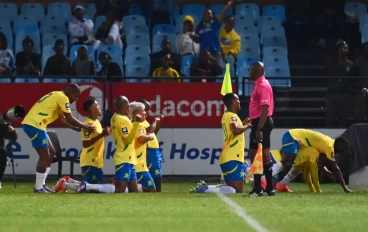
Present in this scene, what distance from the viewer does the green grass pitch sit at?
10812 millimetres

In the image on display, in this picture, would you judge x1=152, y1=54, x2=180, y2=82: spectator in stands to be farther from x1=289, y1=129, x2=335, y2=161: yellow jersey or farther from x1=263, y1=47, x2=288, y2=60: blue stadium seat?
x1=289, y1=129, x2=335, y2=161: yellow jersey

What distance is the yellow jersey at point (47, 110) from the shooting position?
720 inches

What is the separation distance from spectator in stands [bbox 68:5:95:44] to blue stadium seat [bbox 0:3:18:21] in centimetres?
208

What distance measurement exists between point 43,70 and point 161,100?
3172 millimetres

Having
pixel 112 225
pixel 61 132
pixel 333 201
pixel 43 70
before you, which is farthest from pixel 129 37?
pixel 112 225

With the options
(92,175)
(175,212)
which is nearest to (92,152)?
(92,175)

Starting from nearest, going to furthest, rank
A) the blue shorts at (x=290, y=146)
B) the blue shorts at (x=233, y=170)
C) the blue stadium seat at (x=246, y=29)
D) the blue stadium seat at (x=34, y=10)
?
the blue shorts at (x=233, y=170) → the blue shorts at (x=290, y=146) → the blue stadium seat at (x=246, y=29) → the blue stadium seat at (x=34, y=10)

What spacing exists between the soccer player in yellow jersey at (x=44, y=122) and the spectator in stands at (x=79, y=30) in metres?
7.97

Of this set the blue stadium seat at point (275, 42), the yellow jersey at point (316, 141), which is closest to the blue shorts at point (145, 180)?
the yellow jersey at point (316, 141)

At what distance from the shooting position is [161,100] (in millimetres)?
22547

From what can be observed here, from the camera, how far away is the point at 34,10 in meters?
27.8

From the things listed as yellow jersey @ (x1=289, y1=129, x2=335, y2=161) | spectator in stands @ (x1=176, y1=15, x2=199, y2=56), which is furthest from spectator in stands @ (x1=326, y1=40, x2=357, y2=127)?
spectator in stands @ (x1=176, y1=15, x2=199, y2=56)

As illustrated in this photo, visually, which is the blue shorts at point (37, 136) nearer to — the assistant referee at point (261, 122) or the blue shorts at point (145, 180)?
the blue shorts at point (145, 180)

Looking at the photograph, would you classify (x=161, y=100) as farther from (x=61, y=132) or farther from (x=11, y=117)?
(x=11, y=117)
